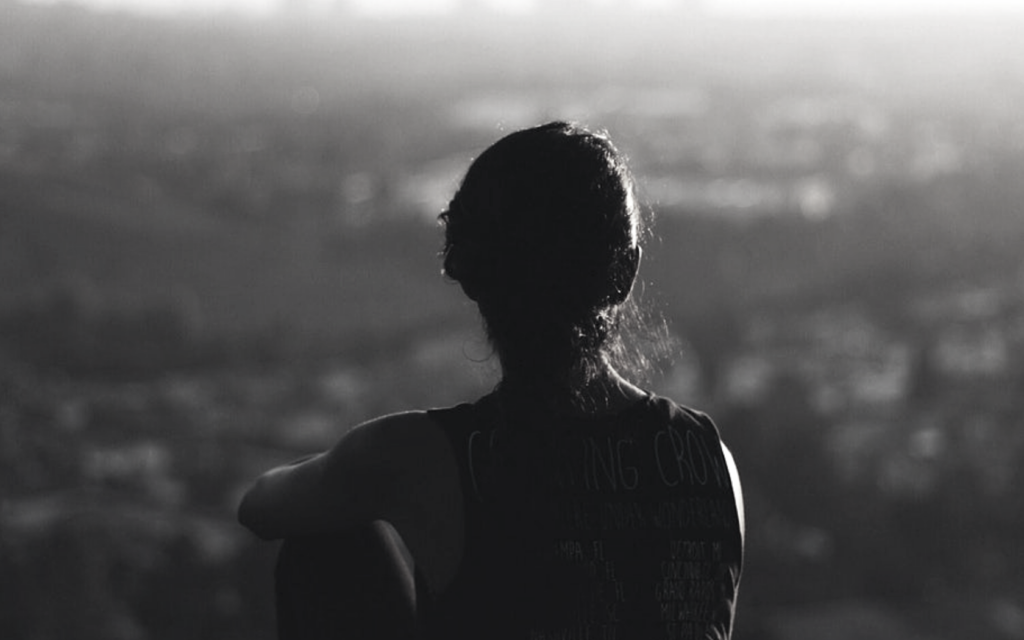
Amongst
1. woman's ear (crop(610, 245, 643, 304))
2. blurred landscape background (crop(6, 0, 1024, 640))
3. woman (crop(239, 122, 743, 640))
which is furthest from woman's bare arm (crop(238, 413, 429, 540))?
blurred landscape background (crop(6, 0, 1024, 640))

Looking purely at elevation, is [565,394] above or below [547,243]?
below

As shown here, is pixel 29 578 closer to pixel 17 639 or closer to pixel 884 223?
pixel 17 639

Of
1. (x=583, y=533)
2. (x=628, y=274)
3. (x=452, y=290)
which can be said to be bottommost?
(x=583, y=533)

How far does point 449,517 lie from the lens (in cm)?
98

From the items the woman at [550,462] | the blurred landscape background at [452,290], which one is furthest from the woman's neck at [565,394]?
the blurred landscape background at [452,290]

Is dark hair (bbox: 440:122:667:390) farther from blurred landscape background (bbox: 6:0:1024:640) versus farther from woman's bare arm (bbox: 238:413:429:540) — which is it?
blurred landscape background (bbox: 6:0:1024:640)

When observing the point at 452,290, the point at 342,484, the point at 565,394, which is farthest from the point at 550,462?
the point at 452,290

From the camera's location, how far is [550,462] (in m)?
1.00

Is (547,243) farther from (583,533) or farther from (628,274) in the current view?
(583,533)

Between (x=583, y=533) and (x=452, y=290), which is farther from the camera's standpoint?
(x=452, y=290)

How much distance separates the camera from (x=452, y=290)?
15.7 meters

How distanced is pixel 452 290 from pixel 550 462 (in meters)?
14.7

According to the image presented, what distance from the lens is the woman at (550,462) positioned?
3.15 ft

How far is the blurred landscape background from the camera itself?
1588 centimetres
